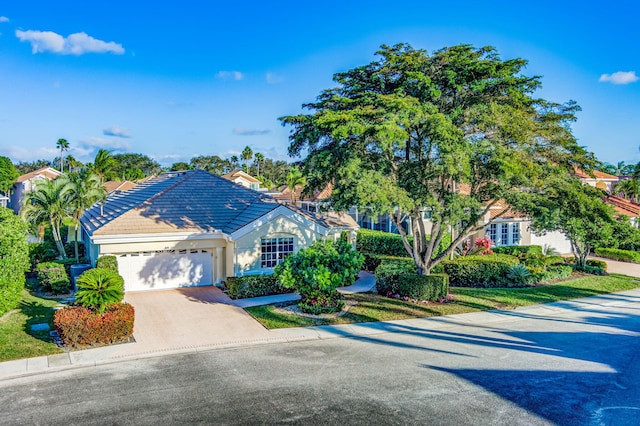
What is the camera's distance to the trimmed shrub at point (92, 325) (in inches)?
527

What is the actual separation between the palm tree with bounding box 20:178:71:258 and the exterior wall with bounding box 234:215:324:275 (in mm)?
10090

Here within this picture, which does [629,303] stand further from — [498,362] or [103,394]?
[103,394]

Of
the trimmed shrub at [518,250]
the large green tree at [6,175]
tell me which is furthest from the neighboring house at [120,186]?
the trimmed shrub at [518,250]

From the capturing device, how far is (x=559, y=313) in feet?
60.7

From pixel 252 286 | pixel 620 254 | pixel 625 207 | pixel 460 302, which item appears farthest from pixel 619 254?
pixel 252 286

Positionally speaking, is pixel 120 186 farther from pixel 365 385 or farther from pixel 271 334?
pixel 365 385

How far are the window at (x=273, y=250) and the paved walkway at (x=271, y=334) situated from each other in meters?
3.07

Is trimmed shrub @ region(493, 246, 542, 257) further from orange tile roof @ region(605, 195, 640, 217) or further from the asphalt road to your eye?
the asphalt road

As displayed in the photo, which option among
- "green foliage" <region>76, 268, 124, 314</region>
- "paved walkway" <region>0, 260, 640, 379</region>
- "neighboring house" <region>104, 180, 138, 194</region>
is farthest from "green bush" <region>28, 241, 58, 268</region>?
"neighboring house" <region>104, 180, 138, 194</region>

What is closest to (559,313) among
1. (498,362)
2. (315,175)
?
(498,362)

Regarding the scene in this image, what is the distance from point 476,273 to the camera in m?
23.4

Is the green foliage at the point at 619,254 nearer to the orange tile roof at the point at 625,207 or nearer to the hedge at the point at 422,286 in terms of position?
the orange tile roof at the point at 625,207

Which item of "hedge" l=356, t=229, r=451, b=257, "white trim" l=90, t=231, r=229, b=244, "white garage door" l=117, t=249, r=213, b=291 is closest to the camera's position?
"white trim" l=90, t=231, r=229, b=244

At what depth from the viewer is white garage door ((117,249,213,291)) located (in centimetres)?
2075
